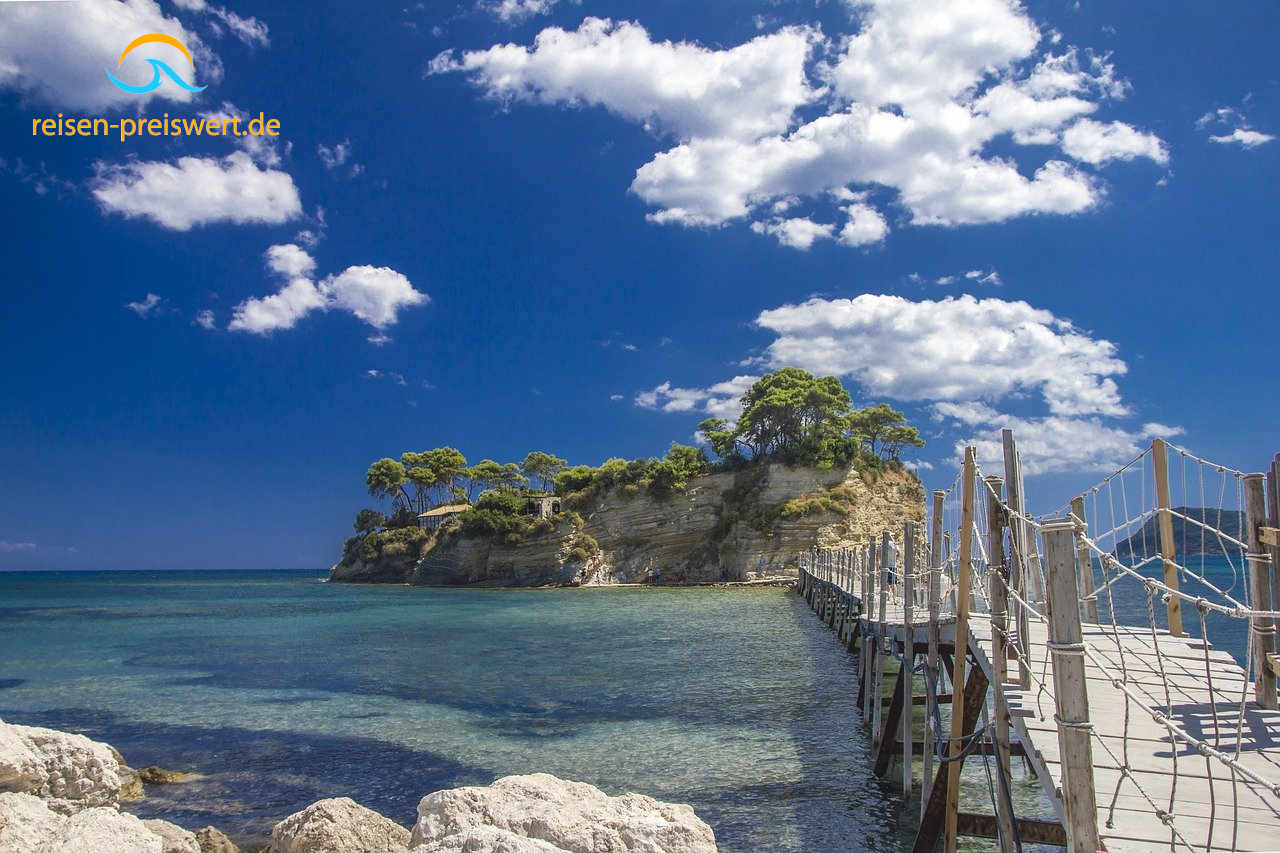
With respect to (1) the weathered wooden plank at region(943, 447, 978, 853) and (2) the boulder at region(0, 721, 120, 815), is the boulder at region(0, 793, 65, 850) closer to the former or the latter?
(2) the boulder at region(0, 721, 120, 815)

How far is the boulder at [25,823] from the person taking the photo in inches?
291

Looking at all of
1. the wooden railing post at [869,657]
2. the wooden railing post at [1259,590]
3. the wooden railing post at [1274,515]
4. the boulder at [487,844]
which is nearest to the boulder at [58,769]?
the boulder at [487,844]

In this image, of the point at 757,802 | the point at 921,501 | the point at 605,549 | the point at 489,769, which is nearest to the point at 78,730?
the point at 489,769

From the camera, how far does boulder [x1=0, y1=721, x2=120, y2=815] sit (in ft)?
29.8

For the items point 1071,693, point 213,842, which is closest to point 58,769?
point 213,842

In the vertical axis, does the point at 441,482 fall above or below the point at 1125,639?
above

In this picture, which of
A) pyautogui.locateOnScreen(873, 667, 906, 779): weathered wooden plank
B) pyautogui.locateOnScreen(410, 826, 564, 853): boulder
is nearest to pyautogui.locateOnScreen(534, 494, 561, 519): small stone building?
pyautogui.locateOnScreen(873, 667, 906, 779): weathered wooden plank

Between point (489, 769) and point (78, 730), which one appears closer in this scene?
point (489, 769)

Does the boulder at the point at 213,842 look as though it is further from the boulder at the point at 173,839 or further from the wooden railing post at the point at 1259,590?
the wooden railing post at the point at 1259,590

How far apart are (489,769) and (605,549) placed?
5504 cm

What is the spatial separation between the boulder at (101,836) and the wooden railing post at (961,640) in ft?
23.8

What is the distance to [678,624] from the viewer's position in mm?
32281

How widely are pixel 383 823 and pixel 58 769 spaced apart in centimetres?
434

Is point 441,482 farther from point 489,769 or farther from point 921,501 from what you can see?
point 489,769
